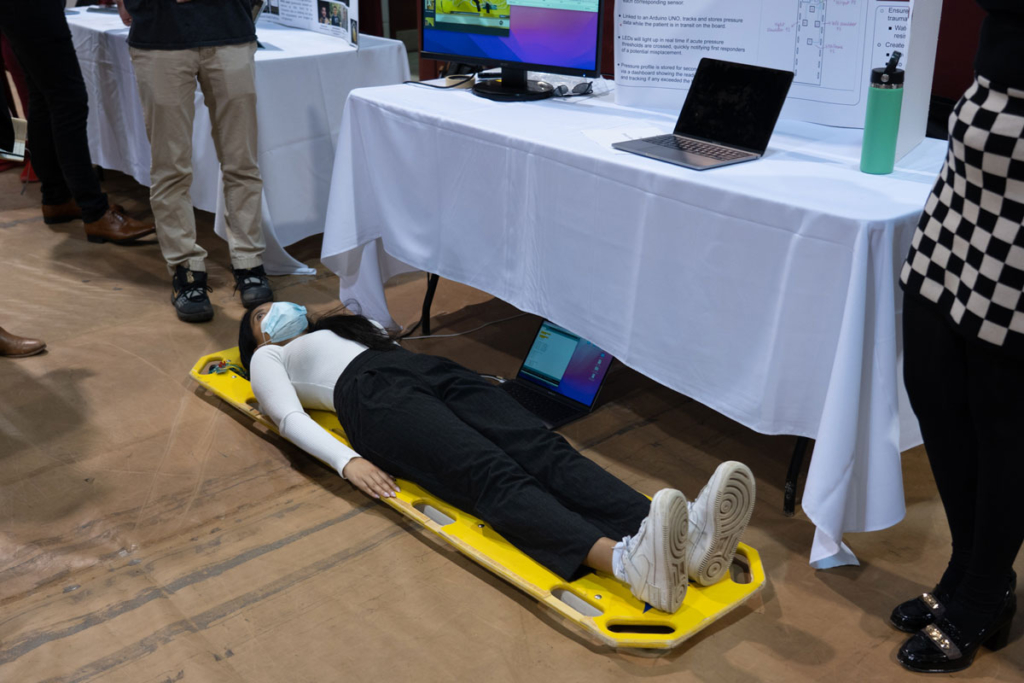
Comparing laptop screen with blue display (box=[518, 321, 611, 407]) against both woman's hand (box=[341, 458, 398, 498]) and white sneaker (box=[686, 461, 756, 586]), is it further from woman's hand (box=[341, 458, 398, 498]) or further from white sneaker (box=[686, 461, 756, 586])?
white sneaker (box=[686, 461, 756, 586])

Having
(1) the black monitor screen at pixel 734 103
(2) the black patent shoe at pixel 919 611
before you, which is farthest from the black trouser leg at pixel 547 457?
(1) the black monitor screen at pixel 734 103

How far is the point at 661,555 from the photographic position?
1.44m

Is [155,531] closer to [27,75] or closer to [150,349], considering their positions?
[150,349]

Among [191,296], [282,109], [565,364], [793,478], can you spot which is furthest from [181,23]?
[793,478]

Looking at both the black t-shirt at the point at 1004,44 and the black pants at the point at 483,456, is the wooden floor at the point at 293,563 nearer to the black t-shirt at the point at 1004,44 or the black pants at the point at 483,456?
the black pants at the point at 483,456

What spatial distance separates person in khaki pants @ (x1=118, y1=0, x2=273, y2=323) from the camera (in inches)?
102

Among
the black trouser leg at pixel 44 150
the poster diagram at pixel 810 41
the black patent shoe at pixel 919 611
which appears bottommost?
the black patent shoe at pixel 919 611

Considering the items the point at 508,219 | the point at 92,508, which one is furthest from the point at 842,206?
the point at 92,508

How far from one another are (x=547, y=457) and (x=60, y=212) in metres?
2.66

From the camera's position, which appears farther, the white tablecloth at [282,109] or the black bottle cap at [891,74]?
the white tablecloth at [282,109]

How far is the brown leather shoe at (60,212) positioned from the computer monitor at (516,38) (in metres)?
1.80

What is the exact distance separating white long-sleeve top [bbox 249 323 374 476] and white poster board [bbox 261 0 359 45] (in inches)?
57.7

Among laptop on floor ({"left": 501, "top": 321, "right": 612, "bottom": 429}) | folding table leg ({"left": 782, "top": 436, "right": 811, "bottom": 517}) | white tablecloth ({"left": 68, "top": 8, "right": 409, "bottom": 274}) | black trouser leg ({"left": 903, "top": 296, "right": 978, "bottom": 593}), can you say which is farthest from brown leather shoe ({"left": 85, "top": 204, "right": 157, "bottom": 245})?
black trouser leg ({"left": 903, "top": 296, "right": 978, "bottom": 593})

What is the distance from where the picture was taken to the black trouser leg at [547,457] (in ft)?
5.39
